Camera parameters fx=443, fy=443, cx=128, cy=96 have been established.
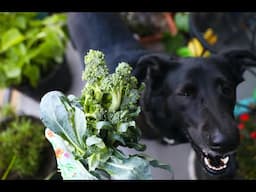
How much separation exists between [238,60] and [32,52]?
0.77m

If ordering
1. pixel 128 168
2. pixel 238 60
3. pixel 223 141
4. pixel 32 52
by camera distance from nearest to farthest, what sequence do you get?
pixel 128 168, pixel 223 141, pixel 238 60, pixel 32 52

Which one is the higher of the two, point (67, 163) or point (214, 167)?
point (67, 163)

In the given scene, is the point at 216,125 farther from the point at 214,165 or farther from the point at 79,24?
the point at 79,24

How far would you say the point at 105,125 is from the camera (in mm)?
706

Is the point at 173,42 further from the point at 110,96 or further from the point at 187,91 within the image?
the point at 110,96

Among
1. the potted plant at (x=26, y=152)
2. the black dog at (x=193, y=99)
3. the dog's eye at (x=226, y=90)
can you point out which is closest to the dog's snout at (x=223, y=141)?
the black dog at (x=193, y=99)

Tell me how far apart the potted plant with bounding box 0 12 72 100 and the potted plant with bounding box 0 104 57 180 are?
0.20 meters

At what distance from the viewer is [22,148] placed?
1.47 meters

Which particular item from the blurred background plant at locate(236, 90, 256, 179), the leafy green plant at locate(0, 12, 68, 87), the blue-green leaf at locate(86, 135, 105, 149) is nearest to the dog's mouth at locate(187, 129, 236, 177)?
the blurred background plant at locate(236, 90, 256, 179)

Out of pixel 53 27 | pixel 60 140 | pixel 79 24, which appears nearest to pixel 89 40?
pixel 79 24

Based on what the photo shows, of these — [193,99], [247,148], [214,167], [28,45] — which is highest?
[28,45]

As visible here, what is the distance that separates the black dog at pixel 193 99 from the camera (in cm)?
104

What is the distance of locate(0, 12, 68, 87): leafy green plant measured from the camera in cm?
158

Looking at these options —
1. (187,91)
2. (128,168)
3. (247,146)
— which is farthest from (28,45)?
(128,168)
